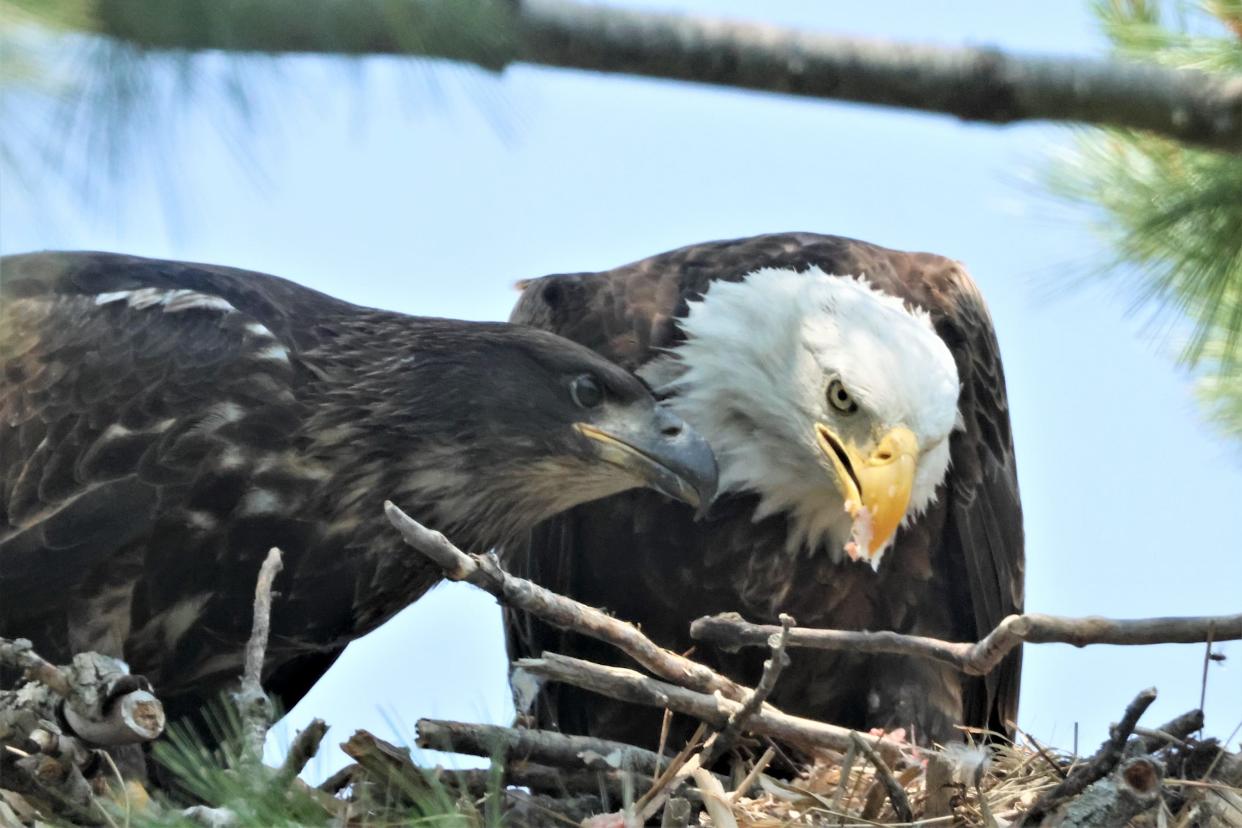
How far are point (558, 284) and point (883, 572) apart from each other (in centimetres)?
135

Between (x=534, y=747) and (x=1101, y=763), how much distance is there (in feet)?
4.58

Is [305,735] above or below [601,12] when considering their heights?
below

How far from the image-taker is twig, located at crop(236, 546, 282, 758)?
12.6 feet

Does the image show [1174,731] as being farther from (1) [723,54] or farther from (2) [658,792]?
(1) [723,54]

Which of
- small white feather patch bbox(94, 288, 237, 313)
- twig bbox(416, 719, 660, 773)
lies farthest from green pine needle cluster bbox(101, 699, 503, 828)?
small white feather patch bbox(94, 288, 237, 313)

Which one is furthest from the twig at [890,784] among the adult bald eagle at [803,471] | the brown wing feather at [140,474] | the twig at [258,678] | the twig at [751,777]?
the brown wing feather at [140,474]

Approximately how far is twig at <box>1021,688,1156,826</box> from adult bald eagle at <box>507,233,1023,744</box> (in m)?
1.21

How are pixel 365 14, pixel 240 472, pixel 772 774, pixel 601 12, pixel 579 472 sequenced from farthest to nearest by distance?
1. pixel 772 774
2. pixel 579 472
3. pixel 240 472
4. pixel 601 12
5. pixel 365 14

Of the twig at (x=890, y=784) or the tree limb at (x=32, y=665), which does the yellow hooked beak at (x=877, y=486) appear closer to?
the twig at (x=890, y=784)

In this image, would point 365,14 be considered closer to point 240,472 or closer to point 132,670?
point 240,472

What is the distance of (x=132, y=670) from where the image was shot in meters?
4.61

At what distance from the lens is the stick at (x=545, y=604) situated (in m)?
3.88

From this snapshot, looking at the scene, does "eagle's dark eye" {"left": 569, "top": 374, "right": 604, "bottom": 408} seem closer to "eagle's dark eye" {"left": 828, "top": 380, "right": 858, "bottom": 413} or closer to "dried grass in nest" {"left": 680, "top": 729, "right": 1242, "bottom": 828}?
"eagle's dark eye" {"left": 828, "top": 380, "right": 858, "bottom": 413}

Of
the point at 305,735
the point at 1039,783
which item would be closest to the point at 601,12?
the point at 305,735
